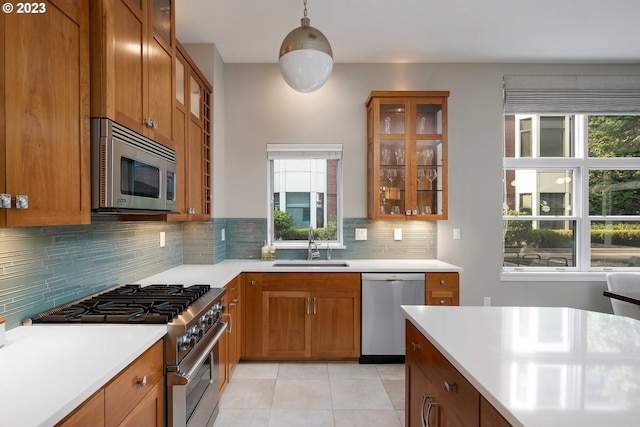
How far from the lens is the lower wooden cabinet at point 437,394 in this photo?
1.01m

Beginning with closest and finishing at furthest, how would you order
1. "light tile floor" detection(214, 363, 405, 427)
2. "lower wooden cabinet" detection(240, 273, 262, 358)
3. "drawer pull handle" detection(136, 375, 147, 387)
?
1. "drawer pull handle" detection(136, 375, 147, 387)
2. "light tile floor" detection(214, 363, 405, 427)
3. "lower wooden cabinet" detection(240, 273, 262, 358)

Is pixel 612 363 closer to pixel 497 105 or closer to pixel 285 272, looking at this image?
pixel 285 272

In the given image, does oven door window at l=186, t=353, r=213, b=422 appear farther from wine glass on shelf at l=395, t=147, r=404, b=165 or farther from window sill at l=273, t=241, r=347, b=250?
wine glass on shelf at l=395, t=147, r=404, b=165

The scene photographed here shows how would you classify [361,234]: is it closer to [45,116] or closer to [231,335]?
[231,335]

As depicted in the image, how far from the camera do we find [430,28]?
2.93 m

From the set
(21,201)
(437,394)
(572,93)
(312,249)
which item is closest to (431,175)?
(312,249)

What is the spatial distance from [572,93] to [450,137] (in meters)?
1.34

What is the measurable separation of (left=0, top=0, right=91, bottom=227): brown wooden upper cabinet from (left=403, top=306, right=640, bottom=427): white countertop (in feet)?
4.75

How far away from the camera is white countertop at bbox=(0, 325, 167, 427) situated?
84 cm

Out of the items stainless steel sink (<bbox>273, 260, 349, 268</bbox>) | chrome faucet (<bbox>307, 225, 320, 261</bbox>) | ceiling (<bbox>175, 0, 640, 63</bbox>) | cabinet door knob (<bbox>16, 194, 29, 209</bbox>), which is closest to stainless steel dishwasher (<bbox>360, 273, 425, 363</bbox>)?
stainless steel sink (<bbox>273, 260, 349, 268</bbox>)

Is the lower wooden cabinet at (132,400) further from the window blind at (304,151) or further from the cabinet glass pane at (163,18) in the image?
the window blind at (304,151)

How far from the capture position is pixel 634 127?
3.70 meters

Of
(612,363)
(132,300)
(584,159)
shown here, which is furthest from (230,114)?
(584,159)

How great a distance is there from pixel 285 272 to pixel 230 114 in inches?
69.4
